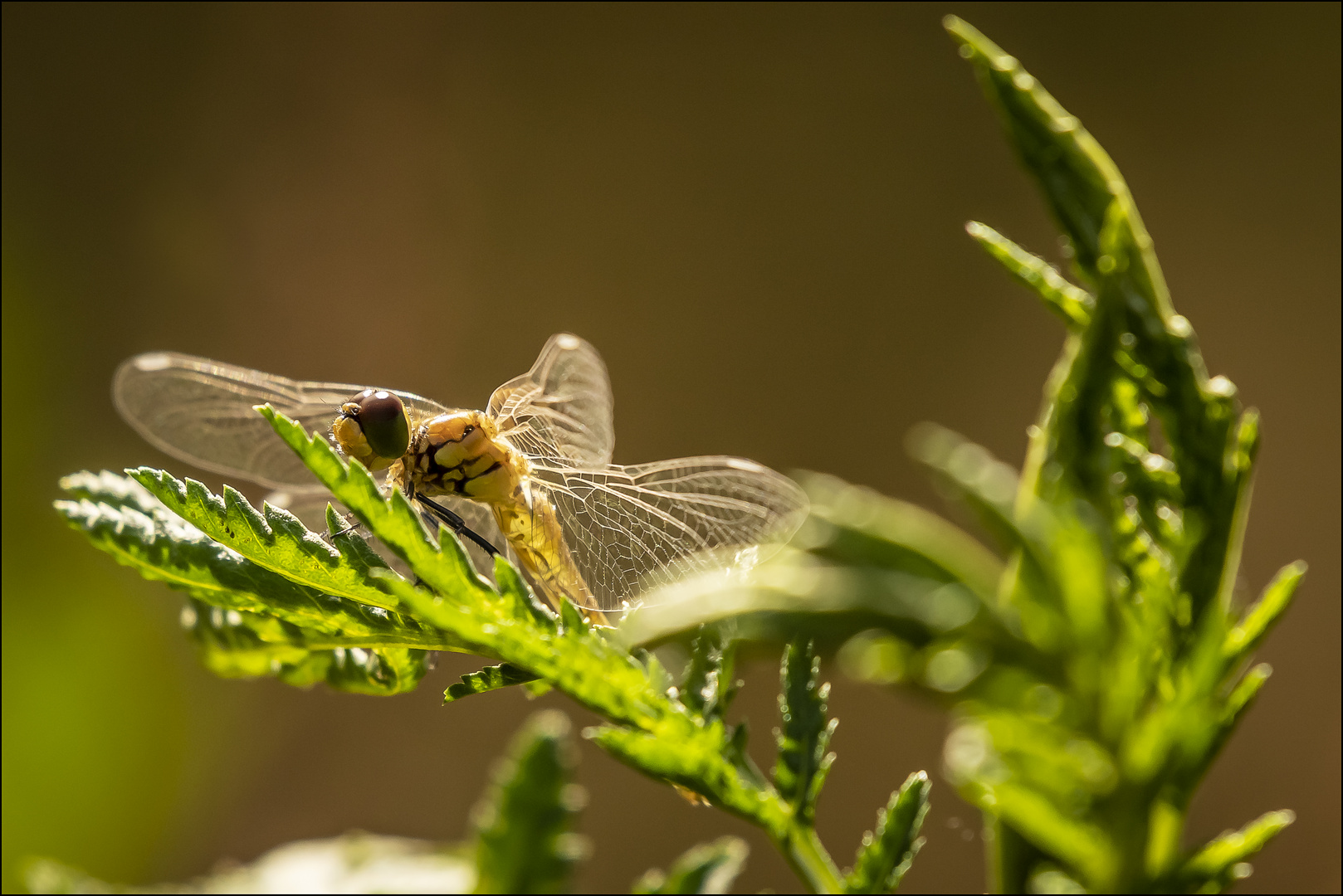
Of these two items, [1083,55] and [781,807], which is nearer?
[781,807]

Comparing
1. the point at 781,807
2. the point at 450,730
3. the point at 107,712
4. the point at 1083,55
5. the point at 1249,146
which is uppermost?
the point at 1083,55

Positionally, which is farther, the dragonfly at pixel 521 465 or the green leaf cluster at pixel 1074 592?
the dragonfly at pixel 521 465

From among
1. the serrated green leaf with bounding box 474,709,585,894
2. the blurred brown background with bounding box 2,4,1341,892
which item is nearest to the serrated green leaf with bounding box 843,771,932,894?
the serrated green leaf with bounding box 474,709,585,894

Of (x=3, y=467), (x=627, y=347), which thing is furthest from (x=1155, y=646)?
(x=3, y=467)

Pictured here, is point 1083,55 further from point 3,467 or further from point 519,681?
point 3,467

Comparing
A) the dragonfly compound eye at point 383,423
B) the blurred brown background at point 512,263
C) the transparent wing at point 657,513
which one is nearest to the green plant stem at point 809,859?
the transparent wing at point 657,513

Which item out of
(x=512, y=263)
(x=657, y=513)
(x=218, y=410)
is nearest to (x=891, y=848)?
(x=657, y=513)

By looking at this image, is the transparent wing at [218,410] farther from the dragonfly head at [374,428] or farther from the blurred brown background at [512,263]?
the blurred brown background at [512,263]
